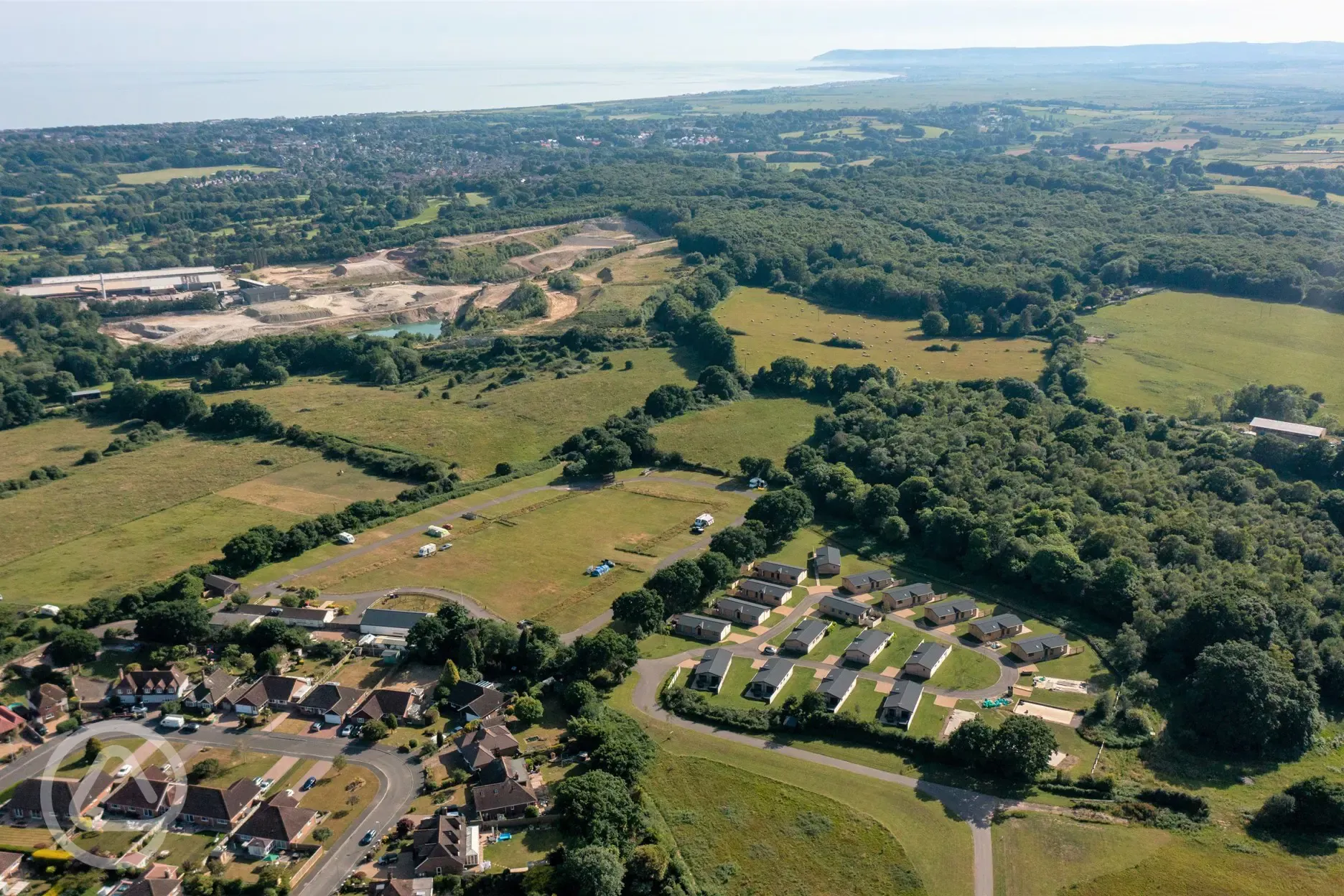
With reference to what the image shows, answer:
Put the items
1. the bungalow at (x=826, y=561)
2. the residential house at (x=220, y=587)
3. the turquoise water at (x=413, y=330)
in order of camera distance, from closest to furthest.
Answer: the residential house at (x=220, y=587) < the bungalow at (x=826, y=561) < the turquoise water at (x=413, y=330)

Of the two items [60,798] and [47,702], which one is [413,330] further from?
[60,798]

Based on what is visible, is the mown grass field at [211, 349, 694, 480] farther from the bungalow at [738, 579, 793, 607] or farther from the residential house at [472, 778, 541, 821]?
the residential house at [472, 778, 541, 821]

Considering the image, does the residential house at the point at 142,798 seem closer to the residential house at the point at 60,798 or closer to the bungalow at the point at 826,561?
the residential house at the point at 60,798

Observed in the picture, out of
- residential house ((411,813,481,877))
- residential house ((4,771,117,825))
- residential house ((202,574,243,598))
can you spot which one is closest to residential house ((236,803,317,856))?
residential house ((411,813,481,877))

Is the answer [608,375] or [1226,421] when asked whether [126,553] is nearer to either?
[608,375]

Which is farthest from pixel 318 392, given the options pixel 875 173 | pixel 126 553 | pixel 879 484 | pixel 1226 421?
pixel 875 173

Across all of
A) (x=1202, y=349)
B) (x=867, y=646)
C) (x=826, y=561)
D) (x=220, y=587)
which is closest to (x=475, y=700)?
(x=867, y=646)

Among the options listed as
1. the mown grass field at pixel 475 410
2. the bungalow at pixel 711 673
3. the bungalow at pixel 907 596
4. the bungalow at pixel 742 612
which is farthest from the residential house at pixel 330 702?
the mown grass field at pixel 475 410
